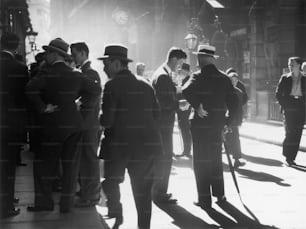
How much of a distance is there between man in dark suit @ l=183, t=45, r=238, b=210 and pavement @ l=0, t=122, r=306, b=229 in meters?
0.34

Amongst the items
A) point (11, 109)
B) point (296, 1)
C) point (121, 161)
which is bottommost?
point (121, 161)

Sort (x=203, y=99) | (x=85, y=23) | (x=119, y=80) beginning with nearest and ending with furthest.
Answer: (x=119, y=80) < (x=203, y=99) < (x=85, y=23)

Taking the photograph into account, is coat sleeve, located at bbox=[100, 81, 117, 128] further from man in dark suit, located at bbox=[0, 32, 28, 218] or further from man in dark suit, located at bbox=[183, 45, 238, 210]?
man in dark suit, located at bbox=[183, 45, 238, 210]

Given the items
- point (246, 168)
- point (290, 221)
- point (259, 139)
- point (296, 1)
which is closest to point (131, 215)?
point (290, 221)

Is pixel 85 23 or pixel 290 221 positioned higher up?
pixel 85 23

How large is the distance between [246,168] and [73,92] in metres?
4.93

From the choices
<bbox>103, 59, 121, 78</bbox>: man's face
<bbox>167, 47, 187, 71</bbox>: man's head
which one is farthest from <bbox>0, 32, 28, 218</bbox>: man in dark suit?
<bbox>167, 47, 187, 71</bbox>: man's head

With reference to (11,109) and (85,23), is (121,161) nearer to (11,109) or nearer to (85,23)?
(11,109)

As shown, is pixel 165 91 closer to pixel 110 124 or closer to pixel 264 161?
pixel 110 124

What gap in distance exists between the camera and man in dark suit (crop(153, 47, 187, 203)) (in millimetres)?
6789

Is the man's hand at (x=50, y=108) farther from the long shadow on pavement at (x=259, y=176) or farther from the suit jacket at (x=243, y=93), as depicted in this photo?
the suit jacket at (x=243, y=93)

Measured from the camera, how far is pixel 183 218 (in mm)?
6055

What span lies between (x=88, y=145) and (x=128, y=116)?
1.68 meters

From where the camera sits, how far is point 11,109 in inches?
228
